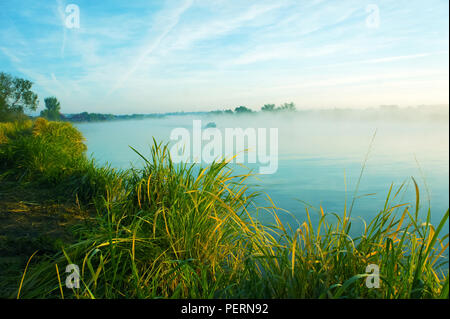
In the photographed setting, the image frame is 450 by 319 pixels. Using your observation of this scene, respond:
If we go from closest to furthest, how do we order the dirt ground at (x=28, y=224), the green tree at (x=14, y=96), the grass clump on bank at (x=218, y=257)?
the grass clump on bank at (x=218, y=257) < the dirt ground at (x=28, y=224) < the green tree at (x=14, y=96)

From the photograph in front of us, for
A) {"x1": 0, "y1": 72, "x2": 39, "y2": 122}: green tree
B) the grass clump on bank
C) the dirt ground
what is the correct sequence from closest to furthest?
the grass clump on bank < the dirt ground < {"x1": 0, "y1": 72, "x2": 39, "y2": 122}: green tree

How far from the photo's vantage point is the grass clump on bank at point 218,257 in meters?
1.55

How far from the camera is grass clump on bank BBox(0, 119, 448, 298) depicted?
155 centimetres

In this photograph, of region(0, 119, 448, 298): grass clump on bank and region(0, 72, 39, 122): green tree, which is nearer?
region(0, 119, 448, 298): grass clump on bank

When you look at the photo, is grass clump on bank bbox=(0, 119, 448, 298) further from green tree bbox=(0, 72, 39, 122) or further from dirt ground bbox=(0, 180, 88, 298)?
green tree bbox=(0, 72, 39, 122)

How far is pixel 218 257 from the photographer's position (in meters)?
2.23

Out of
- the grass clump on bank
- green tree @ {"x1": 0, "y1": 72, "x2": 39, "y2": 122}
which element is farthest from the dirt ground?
green tree @ {"x1": 0, "y1": 72, "x2": 39, "y2": 122}

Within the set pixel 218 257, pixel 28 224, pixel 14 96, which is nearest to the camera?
pixel 218 257

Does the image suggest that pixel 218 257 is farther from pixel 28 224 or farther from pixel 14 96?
pixel 14 96

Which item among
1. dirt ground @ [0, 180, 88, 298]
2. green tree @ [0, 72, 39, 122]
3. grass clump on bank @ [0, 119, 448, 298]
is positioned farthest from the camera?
green tree @ [0, 72, 39, 122]

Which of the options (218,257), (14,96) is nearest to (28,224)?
(218,257)

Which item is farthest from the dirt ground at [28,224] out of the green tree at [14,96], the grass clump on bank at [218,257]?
the green tree at [14,96]

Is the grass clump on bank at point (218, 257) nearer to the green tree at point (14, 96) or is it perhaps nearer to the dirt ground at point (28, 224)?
the dirt ground at point (28, 224)
